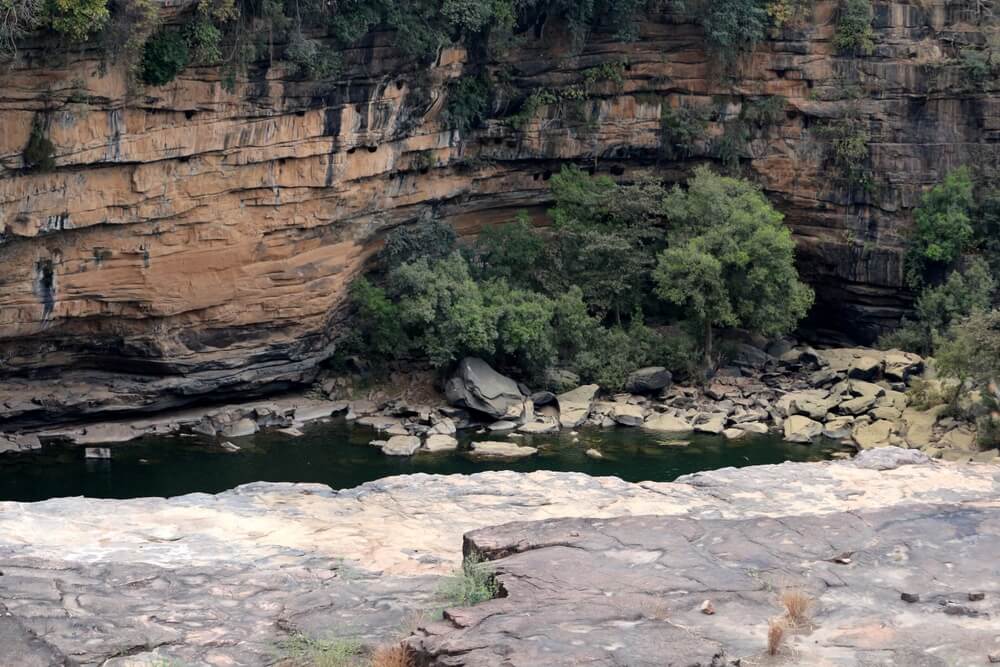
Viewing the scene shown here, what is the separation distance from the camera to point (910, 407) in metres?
34.5

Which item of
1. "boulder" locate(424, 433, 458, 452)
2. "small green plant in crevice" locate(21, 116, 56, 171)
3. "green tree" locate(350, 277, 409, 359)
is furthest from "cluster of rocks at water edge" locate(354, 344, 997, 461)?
"small green plant in crevice" locate(21, 116, 56, 171)

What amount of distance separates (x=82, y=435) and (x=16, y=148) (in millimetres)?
8059

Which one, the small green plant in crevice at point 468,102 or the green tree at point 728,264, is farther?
the small green plant in crevice at point 468,102

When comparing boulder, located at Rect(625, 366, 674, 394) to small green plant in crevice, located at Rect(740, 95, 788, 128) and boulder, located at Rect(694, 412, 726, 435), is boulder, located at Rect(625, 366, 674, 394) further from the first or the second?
small green plant in crevice, located at Rect(740, 95, 788, 128)

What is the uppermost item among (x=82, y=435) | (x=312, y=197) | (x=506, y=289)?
(x=312, y=197)

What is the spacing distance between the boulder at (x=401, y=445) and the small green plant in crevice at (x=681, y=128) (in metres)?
13.5

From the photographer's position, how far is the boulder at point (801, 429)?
33.9 metres

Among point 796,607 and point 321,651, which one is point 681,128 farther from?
point 321,651

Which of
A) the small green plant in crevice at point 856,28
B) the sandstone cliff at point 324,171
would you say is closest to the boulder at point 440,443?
the sandstone cliff at point 324,171

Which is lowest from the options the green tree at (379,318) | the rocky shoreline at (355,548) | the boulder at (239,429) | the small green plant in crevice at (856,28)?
the boulder at (239,429)

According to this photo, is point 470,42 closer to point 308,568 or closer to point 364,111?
point 364,111

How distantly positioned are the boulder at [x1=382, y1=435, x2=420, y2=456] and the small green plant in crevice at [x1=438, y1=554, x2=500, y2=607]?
21381 mm

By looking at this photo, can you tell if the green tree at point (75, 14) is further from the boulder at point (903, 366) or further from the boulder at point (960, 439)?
the boulder at point (903, 366)

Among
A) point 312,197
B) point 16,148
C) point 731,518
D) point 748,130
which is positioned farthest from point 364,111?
point 731,518
